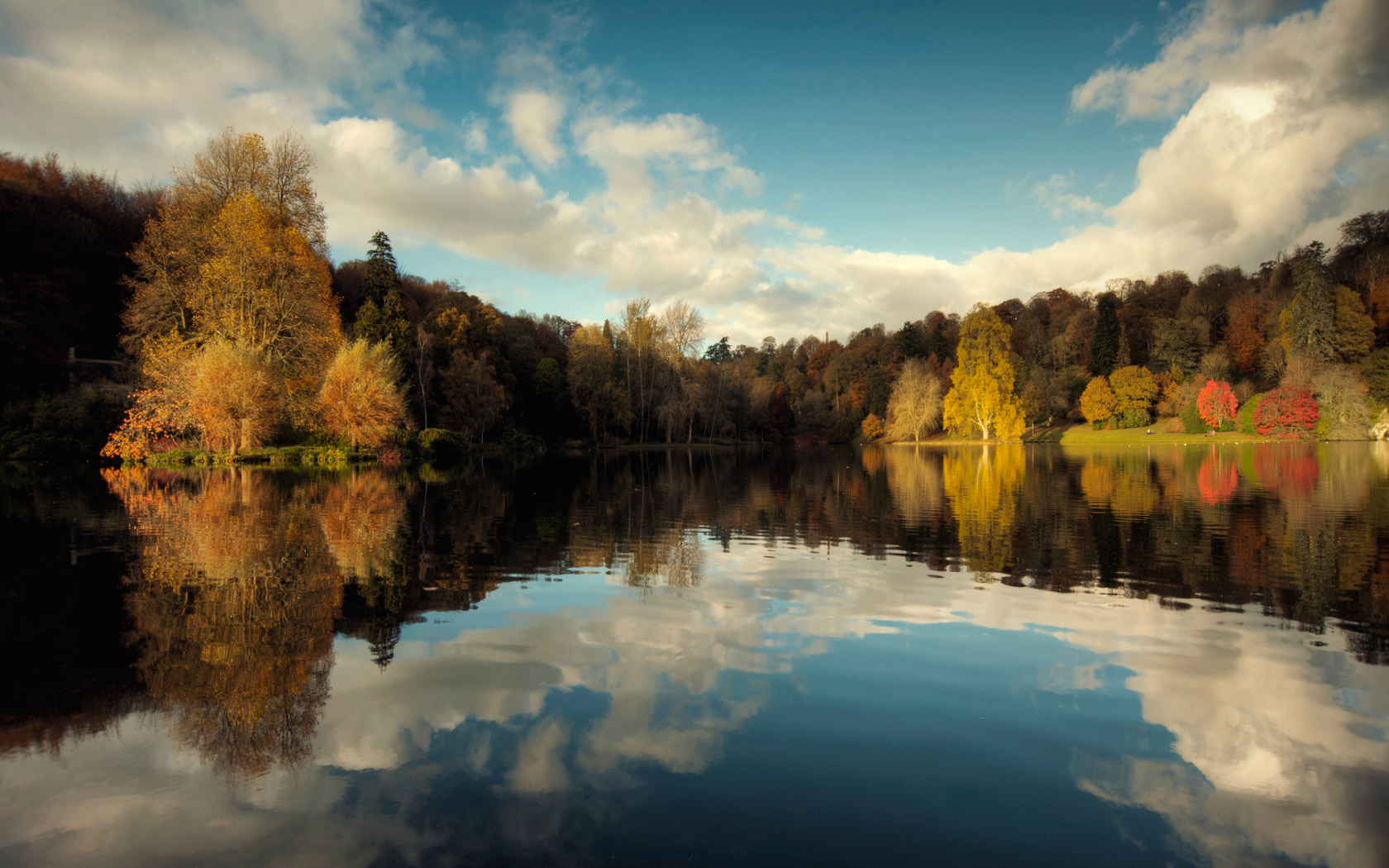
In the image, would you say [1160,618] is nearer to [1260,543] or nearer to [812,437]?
[1260,543]

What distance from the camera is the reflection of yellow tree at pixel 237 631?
4211mm

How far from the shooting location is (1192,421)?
57.4 meters

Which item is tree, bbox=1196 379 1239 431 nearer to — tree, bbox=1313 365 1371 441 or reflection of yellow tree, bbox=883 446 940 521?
tree, bbox=1313 365 1371 441

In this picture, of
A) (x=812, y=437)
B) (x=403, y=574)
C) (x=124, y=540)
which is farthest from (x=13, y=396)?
(x=812, y=437)

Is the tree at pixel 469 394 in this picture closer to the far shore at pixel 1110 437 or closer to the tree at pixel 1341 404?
the far shore at pixel 1110 437

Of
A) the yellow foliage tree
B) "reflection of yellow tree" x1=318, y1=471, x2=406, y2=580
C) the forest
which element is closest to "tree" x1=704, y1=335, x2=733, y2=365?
the forest

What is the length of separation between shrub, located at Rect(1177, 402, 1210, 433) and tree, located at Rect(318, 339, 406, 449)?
206 ft

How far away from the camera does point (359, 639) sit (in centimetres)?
604

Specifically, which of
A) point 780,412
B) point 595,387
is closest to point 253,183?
point 595,387

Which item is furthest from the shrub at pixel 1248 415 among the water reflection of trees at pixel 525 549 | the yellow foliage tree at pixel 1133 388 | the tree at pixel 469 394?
the tree at pixel 469 394

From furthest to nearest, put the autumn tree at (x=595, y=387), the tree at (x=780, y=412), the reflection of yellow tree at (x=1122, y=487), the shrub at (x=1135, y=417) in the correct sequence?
the tree at (x=780, y=412) → the shrub at (x=1135, y=417) → the autumn tree at (x=595, y=387) → the reflection of yellow tree at (x=1122, y=487)

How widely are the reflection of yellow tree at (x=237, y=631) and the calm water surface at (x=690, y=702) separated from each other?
0.04 meters

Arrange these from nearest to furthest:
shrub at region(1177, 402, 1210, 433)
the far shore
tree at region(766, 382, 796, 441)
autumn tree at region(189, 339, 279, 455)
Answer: autumn tree at region(189, 339, 279, 455) → the far shore → shrub at region(1177, 402, 1210, 433) → tree at region(766, 382, 796, 441)

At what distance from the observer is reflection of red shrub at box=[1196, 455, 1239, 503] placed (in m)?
17.6
